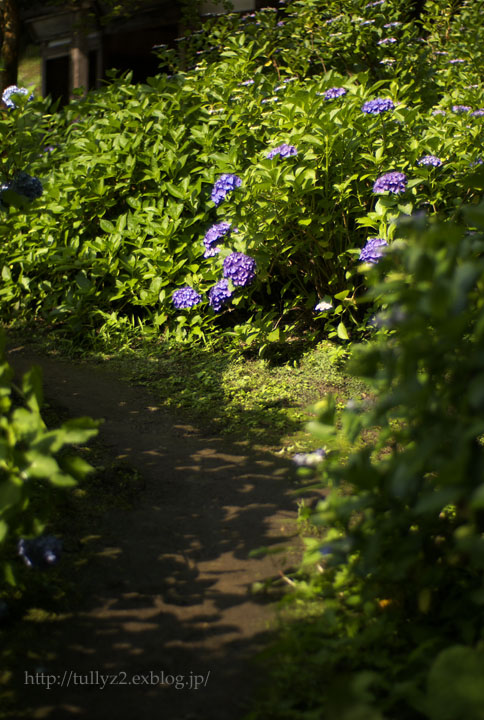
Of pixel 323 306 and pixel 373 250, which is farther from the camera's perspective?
pixel 323 306

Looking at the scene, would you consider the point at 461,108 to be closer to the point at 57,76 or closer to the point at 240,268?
the point at 240,268

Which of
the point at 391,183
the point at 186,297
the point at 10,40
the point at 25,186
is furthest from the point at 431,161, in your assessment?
the point at 10,40

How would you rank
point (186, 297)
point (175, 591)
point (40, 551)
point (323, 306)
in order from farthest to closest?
1. point (186, 297)
2. point (323, 306)
3. point (175, 591)
4. point (40, 551)

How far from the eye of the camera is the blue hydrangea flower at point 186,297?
14.0 feet

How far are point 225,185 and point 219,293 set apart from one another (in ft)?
2.17

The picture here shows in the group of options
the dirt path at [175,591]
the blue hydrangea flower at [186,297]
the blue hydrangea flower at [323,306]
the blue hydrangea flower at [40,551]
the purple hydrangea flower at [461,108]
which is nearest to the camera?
the dirt path at [175,591]

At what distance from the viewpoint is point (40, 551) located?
6.32 feet

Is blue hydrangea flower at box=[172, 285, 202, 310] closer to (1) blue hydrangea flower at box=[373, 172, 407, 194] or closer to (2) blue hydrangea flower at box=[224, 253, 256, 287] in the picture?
(2) blue hydrangea flower at box=[224, 253, 256, 287]

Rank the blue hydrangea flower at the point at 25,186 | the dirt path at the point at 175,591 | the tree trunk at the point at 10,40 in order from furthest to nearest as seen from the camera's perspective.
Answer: the tree trunk at the point at 10,40, the blue hydrangea flower at the point at 25,186, the dirt path at the point at 175,591

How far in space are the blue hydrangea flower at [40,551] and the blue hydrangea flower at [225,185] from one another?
268 cm

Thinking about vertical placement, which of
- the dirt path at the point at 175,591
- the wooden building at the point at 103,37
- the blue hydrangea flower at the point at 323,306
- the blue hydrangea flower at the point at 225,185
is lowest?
the dirt path at the point at 175,591

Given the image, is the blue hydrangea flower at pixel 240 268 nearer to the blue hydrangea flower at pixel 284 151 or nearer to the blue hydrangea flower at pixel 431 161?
the blue hydrangea flower at pixel 284 151

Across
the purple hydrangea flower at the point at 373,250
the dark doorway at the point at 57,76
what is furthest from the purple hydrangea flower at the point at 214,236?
the dark doorway at the point at 57,76

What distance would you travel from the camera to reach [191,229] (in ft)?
14.9
